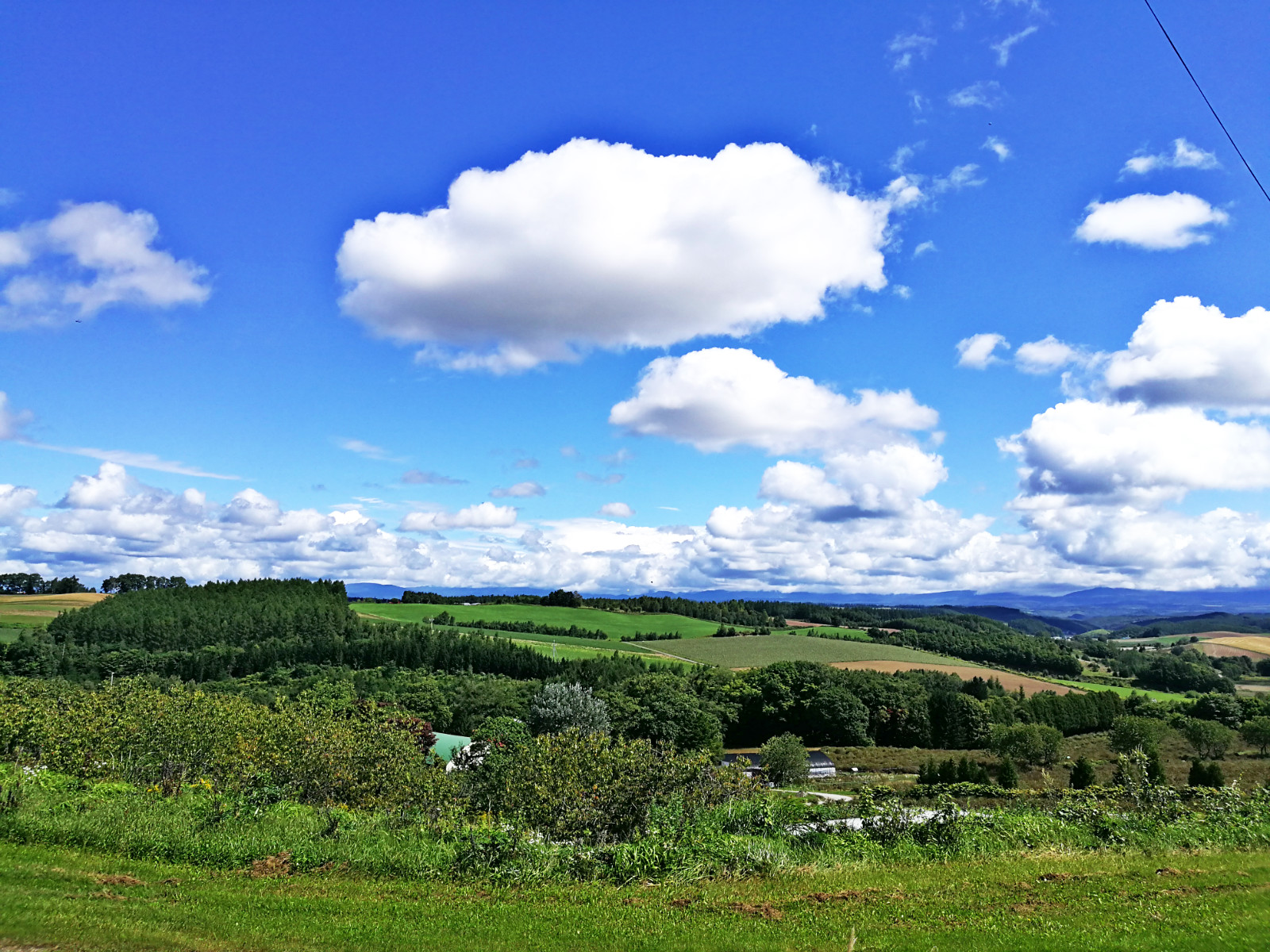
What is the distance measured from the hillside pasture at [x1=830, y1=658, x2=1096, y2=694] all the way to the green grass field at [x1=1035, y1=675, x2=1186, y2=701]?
140cm

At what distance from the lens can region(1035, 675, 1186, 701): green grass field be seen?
400 feet

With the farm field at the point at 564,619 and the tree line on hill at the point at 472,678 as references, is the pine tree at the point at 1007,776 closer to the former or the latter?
the tree line on hill at the point at 472,678

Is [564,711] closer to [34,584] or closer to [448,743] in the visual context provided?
[448,743]

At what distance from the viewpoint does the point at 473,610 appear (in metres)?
197

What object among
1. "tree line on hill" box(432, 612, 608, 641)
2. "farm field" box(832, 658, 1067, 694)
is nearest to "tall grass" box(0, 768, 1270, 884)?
"farm field" box(832, 658, 1067, 694)

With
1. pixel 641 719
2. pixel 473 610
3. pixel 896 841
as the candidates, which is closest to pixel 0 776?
pixel 896 841

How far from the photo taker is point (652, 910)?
45.3 feet

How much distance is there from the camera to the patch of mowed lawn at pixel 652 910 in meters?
11.6

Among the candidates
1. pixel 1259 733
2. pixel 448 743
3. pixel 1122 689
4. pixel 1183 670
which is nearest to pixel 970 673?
pixel 1122 689

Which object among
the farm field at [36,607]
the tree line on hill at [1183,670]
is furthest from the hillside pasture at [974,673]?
the farm field at [36,607]

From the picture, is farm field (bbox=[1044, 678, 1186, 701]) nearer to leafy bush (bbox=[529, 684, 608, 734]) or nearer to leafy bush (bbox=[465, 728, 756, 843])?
leafy bush (bbox=[529, 684, 608, 734])

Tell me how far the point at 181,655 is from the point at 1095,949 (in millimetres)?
163346

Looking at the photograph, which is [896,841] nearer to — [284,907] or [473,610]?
[284,907]

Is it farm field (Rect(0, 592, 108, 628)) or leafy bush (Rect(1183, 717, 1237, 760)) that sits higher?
farm field (Rect(0, 592, 108, 628))
